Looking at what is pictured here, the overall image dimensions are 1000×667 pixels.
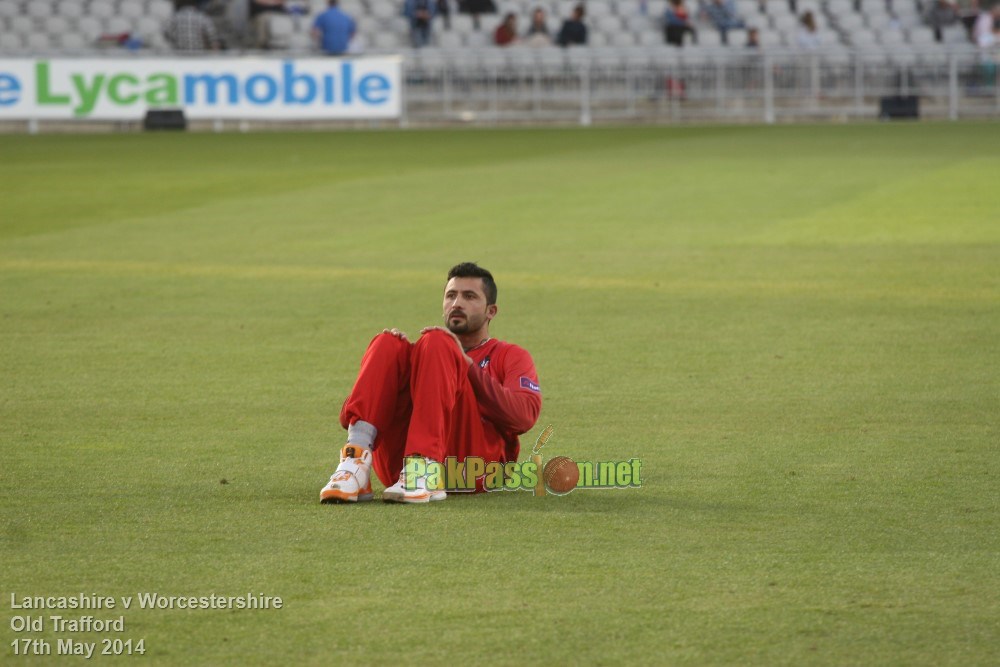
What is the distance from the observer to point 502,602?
537cm

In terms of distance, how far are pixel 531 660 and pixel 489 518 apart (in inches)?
65.3

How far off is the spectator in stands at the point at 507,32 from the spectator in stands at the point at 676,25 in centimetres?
374

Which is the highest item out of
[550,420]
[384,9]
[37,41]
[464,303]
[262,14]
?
[384,9]

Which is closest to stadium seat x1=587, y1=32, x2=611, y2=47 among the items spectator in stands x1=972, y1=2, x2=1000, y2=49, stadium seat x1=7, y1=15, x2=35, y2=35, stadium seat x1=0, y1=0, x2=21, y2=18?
A: spectator in stands x1=972, y1=2, x2=1000, y2=49

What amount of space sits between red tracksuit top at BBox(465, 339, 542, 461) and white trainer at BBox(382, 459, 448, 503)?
0.37 meters

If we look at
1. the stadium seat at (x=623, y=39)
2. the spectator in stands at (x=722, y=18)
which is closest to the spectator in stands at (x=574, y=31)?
the stadium seat at (x=623, y=39)

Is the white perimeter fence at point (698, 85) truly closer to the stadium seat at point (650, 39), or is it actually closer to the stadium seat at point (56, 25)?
the stadium seat at point (650, 39)

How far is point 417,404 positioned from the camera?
6.59 m

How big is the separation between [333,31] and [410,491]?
29.7 metres

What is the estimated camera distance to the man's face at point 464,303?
6953mm

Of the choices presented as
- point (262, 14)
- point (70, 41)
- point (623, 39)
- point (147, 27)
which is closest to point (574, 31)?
point (623, 39)

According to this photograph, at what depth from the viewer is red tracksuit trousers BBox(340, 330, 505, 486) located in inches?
259

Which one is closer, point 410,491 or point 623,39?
point 410,491

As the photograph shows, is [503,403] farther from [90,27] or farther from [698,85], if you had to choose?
[90,27]
